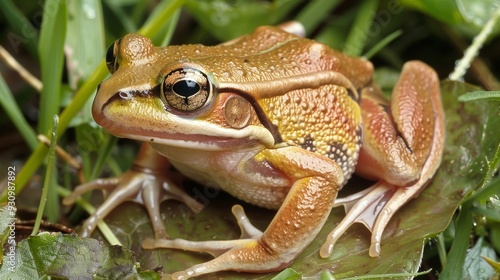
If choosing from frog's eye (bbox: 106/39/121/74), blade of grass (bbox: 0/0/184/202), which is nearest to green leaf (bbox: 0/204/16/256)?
blade of grass (bbox: 0/0/184/202)

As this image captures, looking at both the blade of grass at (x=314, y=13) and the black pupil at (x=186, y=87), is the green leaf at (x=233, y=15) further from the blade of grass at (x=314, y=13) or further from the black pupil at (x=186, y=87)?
the black pupil at (x=186, y=87)

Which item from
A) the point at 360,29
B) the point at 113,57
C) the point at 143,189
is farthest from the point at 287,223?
the point at 360,29

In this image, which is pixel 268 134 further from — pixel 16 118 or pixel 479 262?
pixel 16 118

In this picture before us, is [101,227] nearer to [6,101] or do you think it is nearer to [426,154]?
[6,101]

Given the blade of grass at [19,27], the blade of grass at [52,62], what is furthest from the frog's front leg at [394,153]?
the blade of grass at [19,27]

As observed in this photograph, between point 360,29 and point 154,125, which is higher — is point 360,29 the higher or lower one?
the higher one

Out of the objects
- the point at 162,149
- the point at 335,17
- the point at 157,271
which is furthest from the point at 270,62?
the point at 335,17
